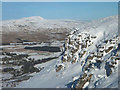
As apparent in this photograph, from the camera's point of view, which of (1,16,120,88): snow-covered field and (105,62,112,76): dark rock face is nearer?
(1,16,120,88): snow-covered field

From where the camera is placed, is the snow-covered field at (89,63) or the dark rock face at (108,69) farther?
the dark rock face at (108,69)

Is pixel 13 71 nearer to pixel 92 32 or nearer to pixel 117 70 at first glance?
pixel 92 32

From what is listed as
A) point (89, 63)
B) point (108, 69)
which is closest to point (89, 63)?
point (89, 63)

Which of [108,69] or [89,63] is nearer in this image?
[108,69]

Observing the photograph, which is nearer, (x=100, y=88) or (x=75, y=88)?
(x=100, y=88)

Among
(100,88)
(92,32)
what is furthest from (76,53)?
(100,88)

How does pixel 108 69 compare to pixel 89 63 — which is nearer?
pixel 108 69

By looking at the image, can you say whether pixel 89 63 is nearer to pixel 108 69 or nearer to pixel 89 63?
pixel 89 63

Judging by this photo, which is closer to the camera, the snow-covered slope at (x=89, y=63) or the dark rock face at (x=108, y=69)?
the snow-covered slope at (x=89, y=63)
